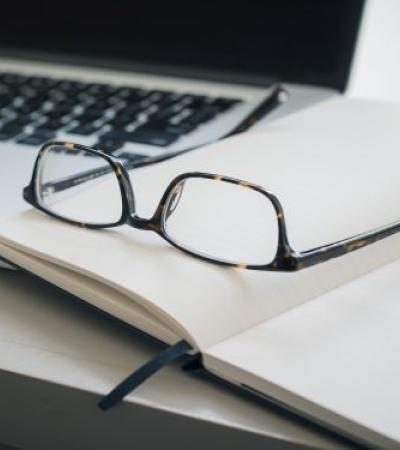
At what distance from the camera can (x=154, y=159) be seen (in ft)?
1.52

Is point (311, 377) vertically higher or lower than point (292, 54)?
lower

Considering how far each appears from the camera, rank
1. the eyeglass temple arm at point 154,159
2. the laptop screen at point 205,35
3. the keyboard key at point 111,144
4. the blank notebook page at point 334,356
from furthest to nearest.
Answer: the laptop screen at point 205,35
the keyboard key at point 111,144
the eyeglass temple arm at point 154,159
the blank notebook page at point 334,356

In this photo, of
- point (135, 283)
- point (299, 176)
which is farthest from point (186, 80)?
point (135, 283)

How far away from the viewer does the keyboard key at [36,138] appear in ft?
1.77

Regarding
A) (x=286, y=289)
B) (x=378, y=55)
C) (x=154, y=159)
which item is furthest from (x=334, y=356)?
(x=378, y=55)

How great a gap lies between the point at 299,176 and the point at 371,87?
383 millimetres

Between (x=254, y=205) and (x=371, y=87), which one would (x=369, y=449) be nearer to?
(x=254, y=205)

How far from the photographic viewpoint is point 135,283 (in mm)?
313

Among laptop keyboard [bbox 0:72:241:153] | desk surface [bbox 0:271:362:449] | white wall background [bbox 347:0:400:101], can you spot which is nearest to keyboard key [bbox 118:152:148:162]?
laptop keyboard [bbox 0:72:241:153]

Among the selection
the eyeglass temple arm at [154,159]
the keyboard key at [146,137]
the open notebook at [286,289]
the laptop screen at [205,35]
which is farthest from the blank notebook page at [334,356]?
the laptop screen at [205,35]

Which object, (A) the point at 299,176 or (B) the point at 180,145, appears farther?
(B) the point at 180,145

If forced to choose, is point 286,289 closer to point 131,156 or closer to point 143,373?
point 143,373

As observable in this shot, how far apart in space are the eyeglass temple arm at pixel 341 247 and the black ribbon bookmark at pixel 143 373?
7 cm

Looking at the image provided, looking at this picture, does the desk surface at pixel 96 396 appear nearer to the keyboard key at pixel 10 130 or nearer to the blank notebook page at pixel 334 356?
the blank notebook page at pixel 334 356
